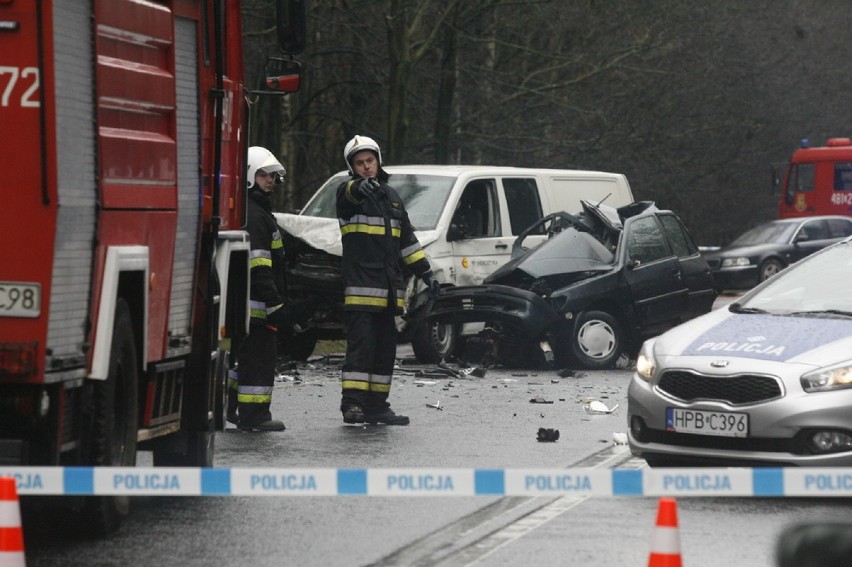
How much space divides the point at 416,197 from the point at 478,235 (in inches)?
30.9

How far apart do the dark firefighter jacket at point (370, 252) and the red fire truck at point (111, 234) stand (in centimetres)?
237

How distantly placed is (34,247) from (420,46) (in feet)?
73.1

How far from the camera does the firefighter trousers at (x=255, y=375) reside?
11812 mm

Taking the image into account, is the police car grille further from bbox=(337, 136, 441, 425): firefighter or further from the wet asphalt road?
bbox=(337, 136, 441, 425): firefighter

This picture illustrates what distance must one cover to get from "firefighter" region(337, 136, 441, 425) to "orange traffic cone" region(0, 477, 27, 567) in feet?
20.4

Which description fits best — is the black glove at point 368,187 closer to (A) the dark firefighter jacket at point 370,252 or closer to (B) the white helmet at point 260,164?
(A) the dark firefighter jacket at point 370,252

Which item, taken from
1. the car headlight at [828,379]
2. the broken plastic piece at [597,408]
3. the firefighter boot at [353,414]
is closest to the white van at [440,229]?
the broken plastic piece at [597,408]

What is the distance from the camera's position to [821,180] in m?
42.2

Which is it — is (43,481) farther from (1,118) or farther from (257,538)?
(257,538)

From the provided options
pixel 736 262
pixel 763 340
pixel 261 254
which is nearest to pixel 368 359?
pixel 261 254

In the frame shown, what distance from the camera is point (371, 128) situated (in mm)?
31500

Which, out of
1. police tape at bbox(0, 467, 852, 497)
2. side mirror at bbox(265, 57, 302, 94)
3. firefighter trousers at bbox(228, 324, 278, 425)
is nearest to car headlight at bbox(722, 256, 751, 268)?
firefighter trousers at bbox(228, 324, 278, 425)

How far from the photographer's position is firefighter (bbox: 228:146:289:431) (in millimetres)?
11758

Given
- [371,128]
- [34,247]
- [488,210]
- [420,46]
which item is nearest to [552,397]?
[488,210]
